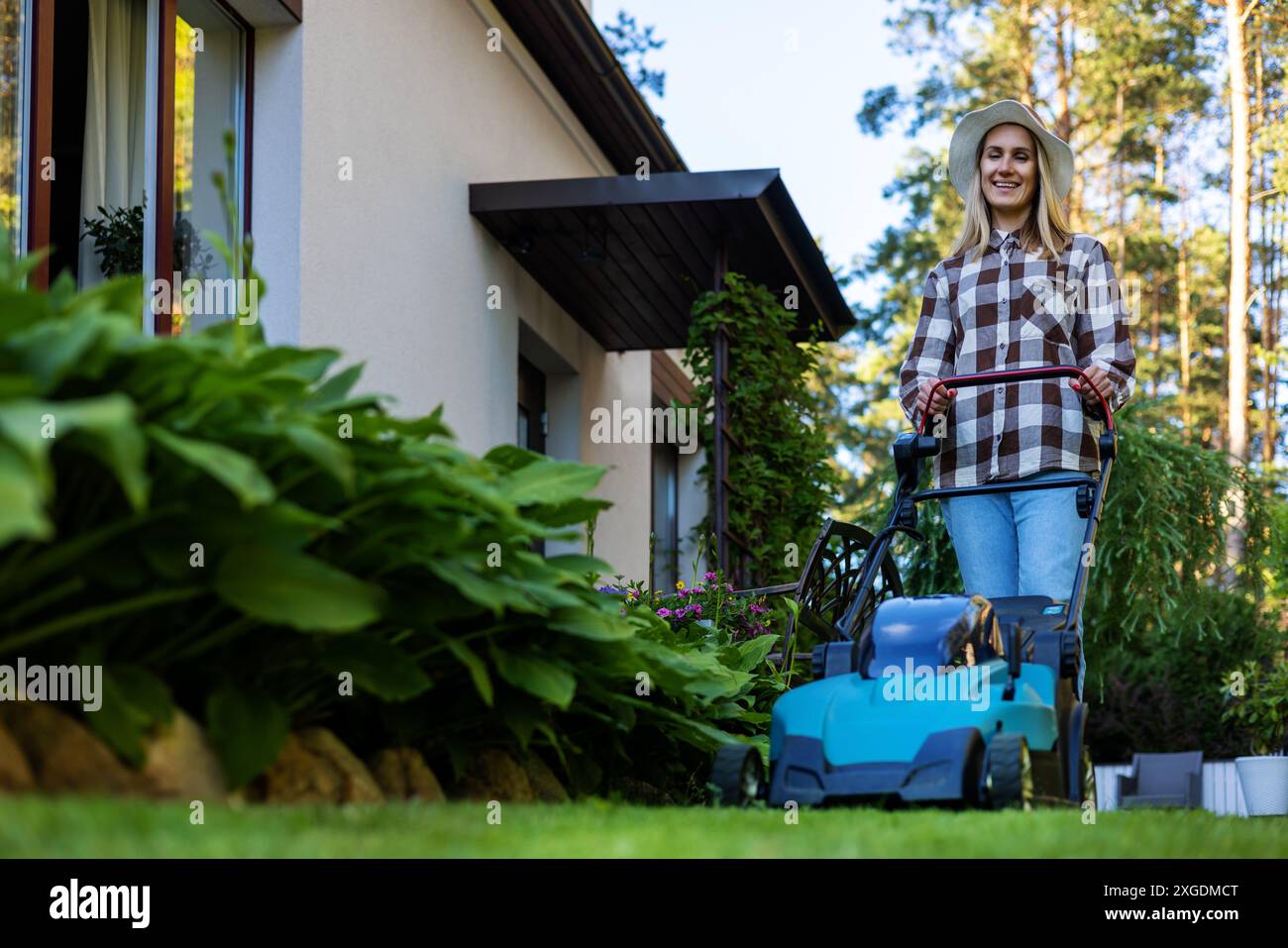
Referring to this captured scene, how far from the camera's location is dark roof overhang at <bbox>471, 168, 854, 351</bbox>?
8078 mm

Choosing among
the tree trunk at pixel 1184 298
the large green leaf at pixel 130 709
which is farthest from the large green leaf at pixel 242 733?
the tree trunk at pixel 1184 298

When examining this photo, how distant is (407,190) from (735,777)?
4.52 metres

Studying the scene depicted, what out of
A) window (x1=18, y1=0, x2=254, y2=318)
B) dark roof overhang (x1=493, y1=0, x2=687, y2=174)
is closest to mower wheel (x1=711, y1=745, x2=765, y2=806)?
window (x1=18, y1=0, x2=254, y2=318)

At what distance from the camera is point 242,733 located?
263 centimetres

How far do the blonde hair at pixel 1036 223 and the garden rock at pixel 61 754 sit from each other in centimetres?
324

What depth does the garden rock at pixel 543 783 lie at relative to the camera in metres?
3.76

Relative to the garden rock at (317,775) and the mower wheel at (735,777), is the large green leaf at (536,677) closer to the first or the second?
the garden rock at (317,775)

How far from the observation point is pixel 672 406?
9.05 m

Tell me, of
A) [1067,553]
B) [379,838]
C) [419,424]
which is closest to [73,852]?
[379,838]

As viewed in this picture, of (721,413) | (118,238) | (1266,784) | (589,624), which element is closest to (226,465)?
(589,624)

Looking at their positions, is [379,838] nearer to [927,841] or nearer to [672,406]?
[927,841]

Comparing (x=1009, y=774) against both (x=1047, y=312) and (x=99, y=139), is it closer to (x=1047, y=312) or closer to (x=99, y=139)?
(x=1047, y=312)

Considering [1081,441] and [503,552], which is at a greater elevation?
[1081,441]
